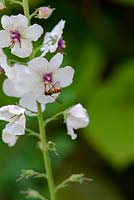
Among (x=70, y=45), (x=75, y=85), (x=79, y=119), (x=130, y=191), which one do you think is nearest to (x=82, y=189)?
(x=130, y=191)

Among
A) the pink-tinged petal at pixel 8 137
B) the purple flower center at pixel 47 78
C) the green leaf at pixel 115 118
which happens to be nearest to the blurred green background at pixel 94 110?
the green leaf at pixel 115 118

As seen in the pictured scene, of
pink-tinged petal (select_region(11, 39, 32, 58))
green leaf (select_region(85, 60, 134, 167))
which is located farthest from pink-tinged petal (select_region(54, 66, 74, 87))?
green leaf (select_region(85, 60, 134, 167))

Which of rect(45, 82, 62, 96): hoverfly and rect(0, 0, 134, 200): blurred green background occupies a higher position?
rect(0, 0, 134, 200): blurred green background

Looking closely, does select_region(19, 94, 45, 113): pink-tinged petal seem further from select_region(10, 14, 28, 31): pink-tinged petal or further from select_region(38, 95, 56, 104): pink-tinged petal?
select_region(10, 14, 28, 31): pink-tinged petal

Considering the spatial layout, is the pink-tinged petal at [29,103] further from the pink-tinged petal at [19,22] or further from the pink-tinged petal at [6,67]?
the pink-tinged petal at [19,22]

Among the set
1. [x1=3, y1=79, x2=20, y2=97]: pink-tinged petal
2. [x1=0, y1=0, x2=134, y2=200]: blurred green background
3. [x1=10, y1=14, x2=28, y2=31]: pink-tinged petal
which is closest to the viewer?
[x1=10, y1=14, x2=28, y2=31]: pink-tinged petal
